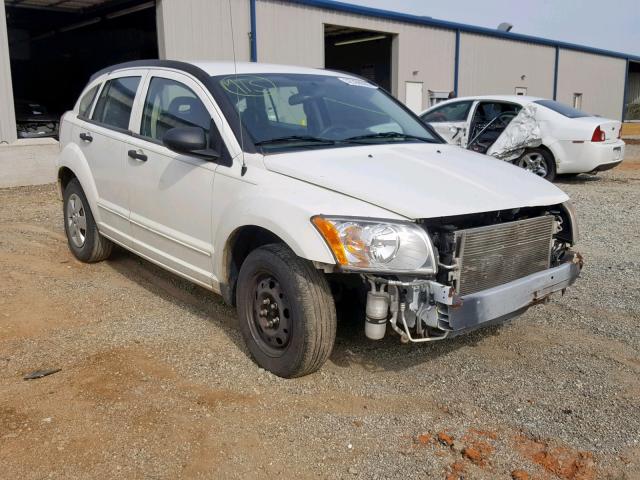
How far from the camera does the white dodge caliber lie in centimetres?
313

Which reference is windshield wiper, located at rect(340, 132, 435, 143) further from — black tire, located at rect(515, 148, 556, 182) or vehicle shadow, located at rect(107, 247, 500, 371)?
black tire, located at rect(515, 148, 556, 182)

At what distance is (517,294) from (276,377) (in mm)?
1447

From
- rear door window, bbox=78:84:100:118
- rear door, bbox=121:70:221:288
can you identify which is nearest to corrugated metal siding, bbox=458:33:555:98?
rear door window, bbox=78:84:100:118

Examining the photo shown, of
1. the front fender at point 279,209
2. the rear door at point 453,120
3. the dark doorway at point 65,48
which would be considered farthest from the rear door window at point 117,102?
the dark doorway at point 65,48

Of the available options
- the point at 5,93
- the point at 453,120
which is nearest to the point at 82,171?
the point at 5,93

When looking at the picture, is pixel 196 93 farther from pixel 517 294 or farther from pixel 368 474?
pixel 368 474

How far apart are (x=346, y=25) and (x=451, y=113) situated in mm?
6530

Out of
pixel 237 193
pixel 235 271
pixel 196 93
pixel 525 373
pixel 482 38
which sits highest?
pixel 482 38

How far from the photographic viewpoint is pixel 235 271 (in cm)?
388

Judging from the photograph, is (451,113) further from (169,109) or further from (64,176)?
(169,109)

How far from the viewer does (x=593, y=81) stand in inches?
1200

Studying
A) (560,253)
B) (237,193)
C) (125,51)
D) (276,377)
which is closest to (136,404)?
(276,377)

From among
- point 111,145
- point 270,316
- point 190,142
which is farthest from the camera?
point 111,145

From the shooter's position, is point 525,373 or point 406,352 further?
point 406,352
